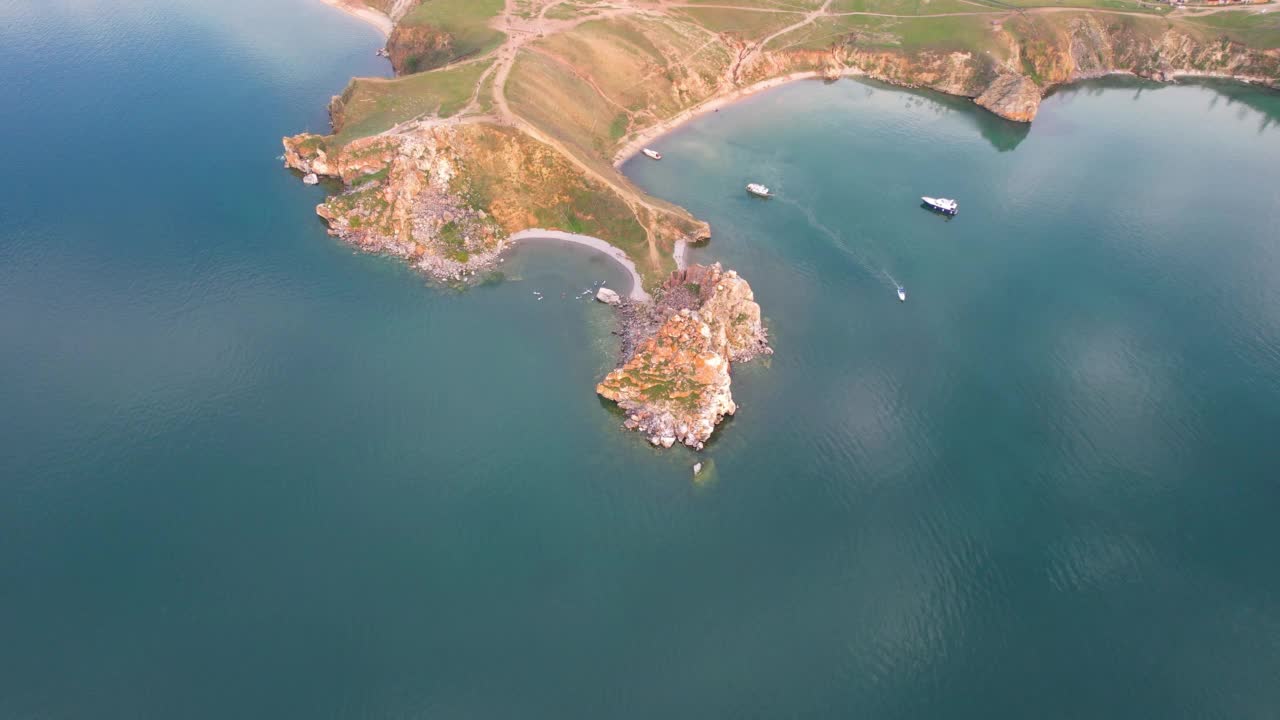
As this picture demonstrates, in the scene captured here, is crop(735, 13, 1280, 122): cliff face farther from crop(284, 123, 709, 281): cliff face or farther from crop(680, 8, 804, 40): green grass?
crop(284, 123, 709, 281): cliff face

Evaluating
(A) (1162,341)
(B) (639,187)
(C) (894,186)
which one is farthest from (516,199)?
(A) (1162,341)

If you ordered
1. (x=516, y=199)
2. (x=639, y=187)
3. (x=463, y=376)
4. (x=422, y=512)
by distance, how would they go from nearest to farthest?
1. (x=422, y=512)
2. (x=463, y=376)
3. (x=516, y=199)
4. (x=639, y=187)

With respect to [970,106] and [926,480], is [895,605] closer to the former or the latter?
[926,480]

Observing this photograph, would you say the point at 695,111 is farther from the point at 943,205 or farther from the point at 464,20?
the point at 464,20

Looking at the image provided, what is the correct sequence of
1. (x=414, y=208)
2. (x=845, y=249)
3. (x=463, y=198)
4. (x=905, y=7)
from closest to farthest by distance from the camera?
(x=414, y=208)
(x=845, y=249)
(x=463, y=198)
(x=905, y=7)

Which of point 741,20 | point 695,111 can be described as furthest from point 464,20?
point 741,20

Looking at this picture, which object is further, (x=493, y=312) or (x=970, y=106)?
(x=970, y=106)

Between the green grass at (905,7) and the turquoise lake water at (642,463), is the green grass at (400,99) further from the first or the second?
the green grass at (905,7)

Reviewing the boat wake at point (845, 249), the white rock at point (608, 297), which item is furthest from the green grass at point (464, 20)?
the boat wake at point (845, 249)

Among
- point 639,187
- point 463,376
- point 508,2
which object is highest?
point 508,2
